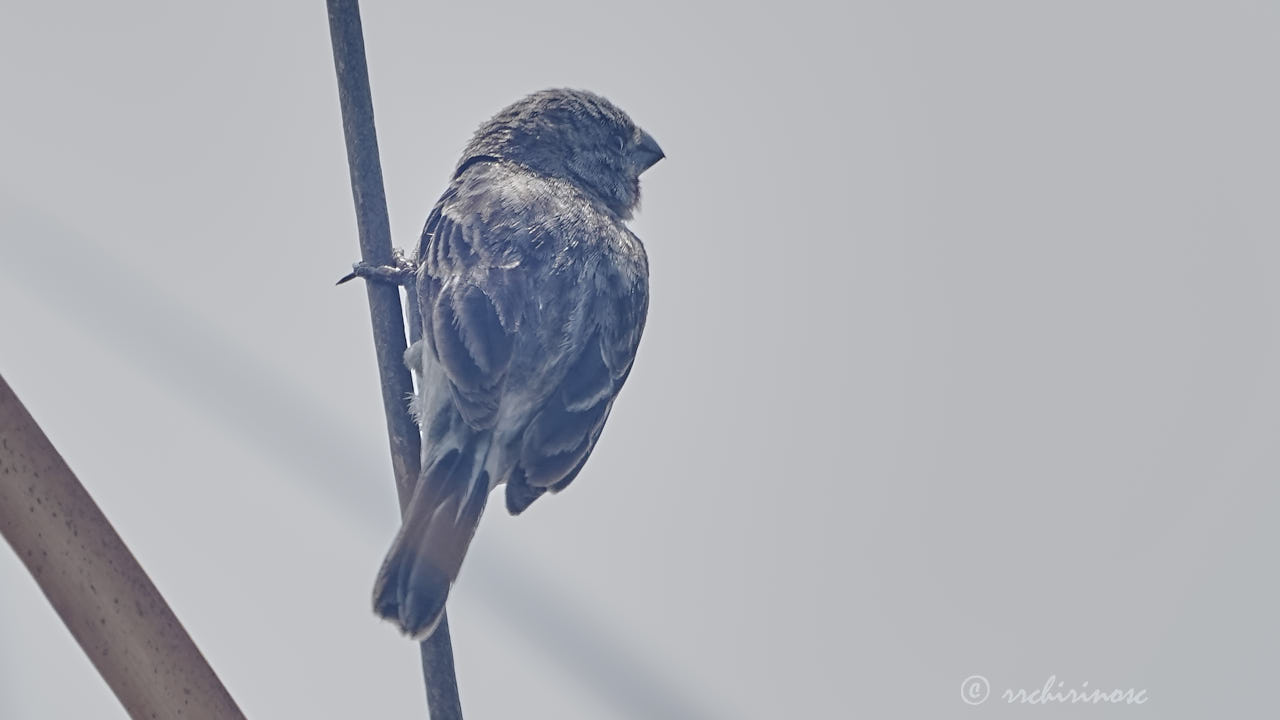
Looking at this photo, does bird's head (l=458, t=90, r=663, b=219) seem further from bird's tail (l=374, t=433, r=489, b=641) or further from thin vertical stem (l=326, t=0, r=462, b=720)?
thin vertical stem (l=326, t=0, r=462, b=720)

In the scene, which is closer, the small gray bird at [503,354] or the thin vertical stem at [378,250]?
the thin vertical stem at [378,250]

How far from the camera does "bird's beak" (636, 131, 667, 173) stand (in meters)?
6.58

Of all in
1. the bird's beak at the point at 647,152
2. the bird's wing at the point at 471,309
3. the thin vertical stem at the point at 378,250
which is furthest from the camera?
the bird's beak at the point at 647,152

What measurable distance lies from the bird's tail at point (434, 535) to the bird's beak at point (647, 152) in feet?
7.73

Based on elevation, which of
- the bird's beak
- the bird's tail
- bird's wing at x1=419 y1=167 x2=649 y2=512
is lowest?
the bird's tail

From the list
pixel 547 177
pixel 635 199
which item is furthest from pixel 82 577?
pixel 635 199

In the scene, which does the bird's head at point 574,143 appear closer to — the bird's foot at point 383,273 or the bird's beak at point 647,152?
the bird's beak at point 647,152

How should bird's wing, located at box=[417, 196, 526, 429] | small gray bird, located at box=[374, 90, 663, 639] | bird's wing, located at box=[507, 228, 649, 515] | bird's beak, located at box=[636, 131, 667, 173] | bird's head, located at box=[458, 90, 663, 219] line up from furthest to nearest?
1. bird's beak, located at box=[636, 131, 667, 173]
2. bird's head, located at box=[458, 90, 663, 219]
3. bird's wing, located at box=[507, 228, 649, 515]
4. bird's wing, located at box=[417, 196, 526, 429]
5. small gray bird, located at box=[374, 90, 663, 639]

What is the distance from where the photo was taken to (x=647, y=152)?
6.60 metres

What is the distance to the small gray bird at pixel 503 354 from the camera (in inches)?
170

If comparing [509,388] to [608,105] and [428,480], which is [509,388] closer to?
[428,480]

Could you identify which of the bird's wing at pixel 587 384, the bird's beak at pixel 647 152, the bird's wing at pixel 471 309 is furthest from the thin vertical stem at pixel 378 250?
the bird's beak at pixel 647 152

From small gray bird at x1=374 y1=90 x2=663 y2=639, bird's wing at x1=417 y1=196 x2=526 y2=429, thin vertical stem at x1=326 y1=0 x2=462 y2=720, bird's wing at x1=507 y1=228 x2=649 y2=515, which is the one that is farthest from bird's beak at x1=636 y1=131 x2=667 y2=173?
thin vertical stem at x1=326 y1=0 x2=462 y2=720

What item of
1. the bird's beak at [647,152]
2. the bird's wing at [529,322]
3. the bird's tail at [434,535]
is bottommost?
the bird's tail at [434,535]
